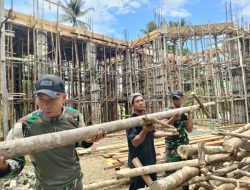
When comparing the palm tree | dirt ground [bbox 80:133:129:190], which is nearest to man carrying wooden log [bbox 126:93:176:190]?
dirt ground [bbox 80:133:129:190]

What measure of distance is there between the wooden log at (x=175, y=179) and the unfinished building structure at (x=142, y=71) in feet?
40.9

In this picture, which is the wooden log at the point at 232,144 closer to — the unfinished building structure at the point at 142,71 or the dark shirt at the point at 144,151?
the dark shirt at the point at 144,151

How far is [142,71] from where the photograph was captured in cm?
2083

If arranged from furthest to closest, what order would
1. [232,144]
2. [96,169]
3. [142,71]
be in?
[142,71] < [96,169] < [232,144]

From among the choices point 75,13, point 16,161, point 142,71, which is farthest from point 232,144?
point 75,13

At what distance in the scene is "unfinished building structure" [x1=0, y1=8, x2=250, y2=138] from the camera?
16.6m

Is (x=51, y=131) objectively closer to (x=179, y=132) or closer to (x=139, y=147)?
(x=139, y=147)

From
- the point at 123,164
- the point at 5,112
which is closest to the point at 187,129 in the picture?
the point at 123,164

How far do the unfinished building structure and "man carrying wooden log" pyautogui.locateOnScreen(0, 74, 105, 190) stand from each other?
1293 cm

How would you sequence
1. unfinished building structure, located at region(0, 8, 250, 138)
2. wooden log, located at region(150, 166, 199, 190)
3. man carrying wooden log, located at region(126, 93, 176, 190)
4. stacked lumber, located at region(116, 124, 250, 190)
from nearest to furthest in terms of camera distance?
wooden log, located at region(150, 166, 199, 190) < stacked lumber, located at region(116, 124, 250, 190) < man carrying wooden log, located at region(126, 93, 176, 190) < unfinished building structure, located at region(0, 8, 250, 138)

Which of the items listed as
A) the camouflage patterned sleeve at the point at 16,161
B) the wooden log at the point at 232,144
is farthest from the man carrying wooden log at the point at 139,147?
the camouflage patterned sleeve at the point at 16,161

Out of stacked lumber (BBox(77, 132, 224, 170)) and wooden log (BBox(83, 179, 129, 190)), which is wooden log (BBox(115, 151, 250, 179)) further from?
wooden log (BBox(83, 179, 129, 190))

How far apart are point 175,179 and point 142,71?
17616 mm

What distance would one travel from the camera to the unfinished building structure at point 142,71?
653 inches
